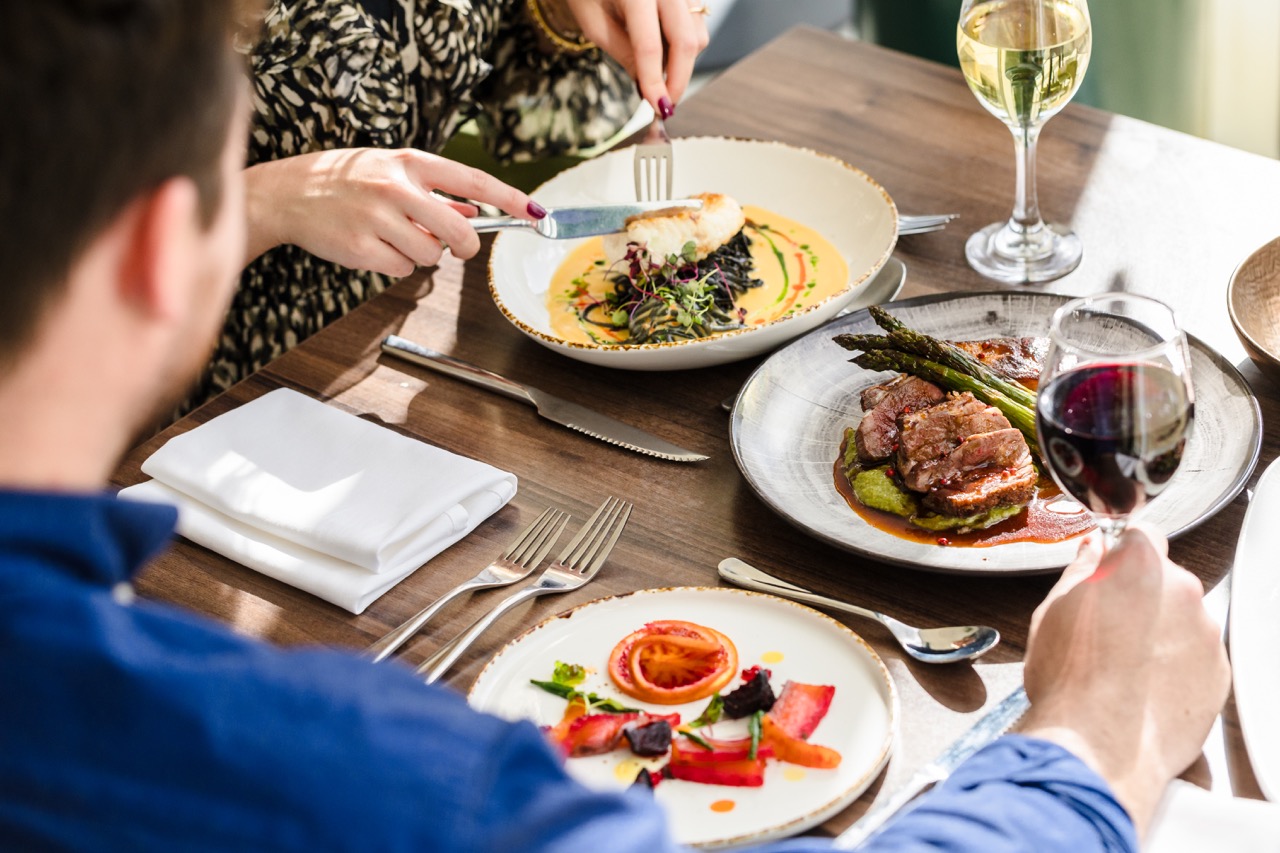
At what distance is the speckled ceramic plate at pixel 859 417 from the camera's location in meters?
1.26

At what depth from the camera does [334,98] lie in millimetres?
2127

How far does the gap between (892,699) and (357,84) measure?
148cm

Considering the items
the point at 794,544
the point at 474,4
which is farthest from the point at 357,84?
the point at 794,544

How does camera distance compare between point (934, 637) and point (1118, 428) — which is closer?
point (1118, 428)

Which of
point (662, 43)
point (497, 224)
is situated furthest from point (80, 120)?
point (662, 43)

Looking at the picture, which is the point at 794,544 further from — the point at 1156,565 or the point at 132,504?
the point at 132,504

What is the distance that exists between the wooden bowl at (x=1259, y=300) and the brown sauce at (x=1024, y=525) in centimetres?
31

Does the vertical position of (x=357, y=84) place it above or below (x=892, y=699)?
above

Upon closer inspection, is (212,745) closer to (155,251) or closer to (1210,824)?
(155,251)

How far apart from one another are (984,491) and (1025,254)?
60cm

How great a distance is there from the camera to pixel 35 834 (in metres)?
0.65

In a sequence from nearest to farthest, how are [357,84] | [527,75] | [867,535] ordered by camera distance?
[867,535]
[357,84]
[527,75]

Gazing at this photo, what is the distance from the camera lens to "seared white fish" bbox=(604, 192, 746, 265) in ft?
5.88

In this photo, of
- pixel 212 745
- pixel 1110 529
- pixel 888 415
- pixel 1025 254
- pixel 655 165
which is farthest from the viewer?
pixel 655 165
